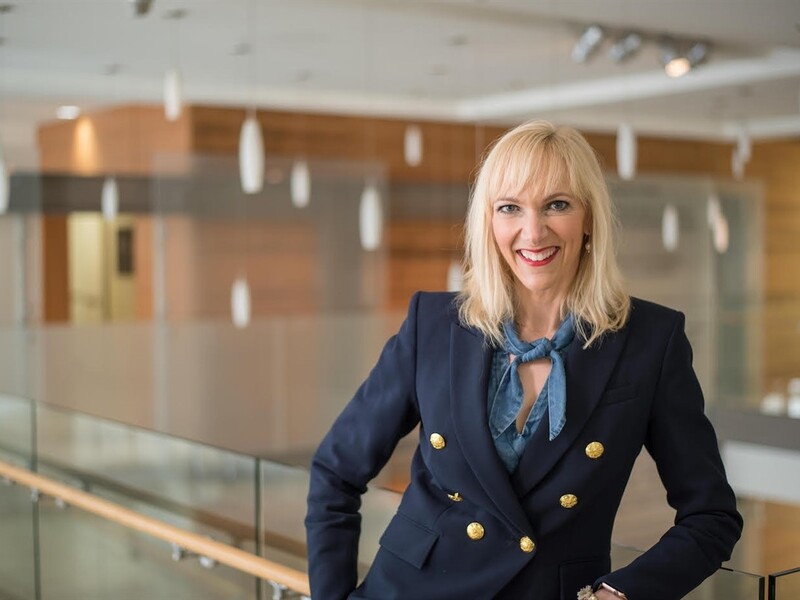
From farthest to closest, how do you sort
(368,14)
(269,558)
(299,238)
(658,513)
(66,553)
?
(299,238)
(368,14)
(66,553)
(658,513)
(269,558)

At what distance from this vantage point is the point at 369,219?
8.99 m

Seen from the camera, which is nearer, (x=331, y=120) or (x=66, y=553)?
(x=66, y=553)

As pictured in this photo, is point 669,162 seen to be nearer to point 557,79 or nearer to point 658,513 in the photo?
point 557,79

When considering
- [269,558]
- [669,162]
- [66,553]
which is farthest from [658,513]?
[669,162]

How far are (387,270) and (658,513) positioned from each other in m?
5.32

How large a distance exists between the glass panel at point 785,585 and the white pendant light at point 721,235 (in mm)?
4854

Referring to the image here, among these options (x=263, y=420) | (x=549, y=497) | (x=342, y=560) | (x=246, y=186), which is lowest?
(x=263, y=420)

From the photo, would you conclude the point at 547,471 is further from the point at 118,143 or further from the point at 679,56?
the point at 118,143

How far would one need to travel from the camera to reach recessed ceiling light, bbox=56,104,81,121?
7.86 m

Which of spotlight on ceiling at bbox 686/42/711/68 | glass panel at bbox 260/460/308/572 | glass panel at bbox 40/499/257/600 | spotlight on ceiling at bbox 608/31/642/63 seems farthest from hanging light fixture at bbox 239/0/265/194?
glass panel at bbox 260/460/308/572

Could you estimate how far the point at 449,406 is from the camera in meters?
1.67

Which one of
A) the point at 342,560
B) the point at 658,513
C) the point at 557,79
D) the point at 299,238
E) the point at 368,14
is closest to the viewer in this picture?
the point at 342,560

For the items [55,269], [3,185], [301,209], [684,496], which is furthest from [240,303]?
[684,496]

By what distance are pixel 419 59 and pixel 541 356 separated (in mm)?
6493
